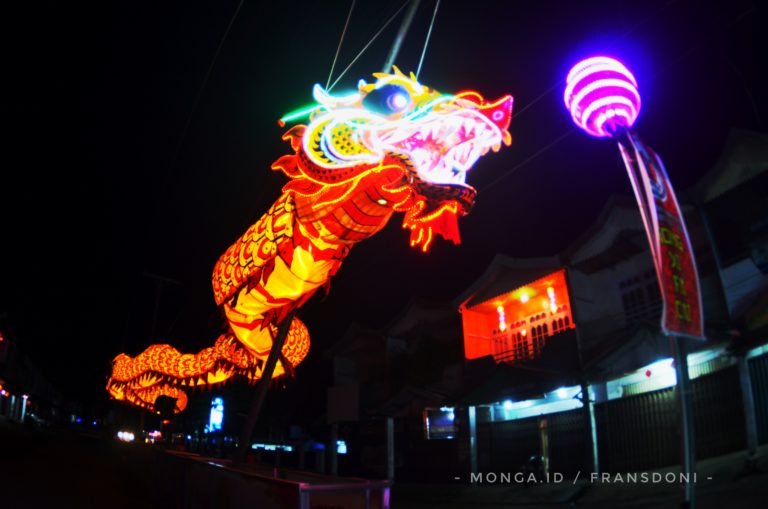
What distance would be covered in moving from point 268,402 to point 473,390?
13902 millimetres

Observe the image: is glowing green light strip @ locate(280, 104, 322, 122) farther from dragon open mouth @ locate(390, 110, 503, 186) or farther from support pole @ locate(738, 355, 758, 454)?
support pole @ locate(738, 355, 758, 454)

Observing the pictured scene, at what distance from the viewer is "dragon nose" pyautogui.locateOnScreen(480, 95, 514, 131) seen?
5.17m

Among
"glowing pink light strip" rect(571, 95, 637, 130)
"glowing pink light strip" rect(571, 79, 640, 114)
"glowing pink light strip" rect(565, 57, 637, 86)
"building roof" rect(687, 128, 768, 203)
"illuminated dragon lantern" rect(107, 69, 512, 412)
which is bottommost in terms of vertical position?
"illuminated dragon lantern" rect(107, 69, 512, 412)

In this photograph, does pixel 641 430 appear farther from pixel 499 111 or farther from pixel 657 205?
pixel 499 111

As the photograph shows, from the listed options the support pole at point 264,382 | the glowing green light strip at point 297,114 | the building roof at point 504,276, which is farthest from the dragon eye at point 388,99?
the building roof at point 504,276

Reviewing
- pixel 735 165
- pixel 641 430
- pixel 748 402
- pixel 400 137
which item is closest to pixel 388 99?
pixel 400 137

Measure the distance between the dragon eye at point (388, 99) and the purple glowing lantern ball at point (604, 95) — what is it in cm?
279

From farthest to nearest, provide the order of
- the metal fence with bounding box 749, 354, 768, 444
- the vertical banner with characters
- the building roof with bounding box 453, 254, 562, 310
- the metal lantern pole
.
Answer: the building roof with bounding box 453, 254, 562, 310 < the metal fence with bounding box 749, 354, 768, 444 < the vertical banner with characters < the metal lantern pole

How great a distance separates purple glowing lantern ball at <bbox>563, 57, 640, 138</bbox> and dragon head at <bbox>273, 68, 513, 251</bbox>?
195 centimetres

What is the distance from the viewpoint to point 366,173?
17.4 ft

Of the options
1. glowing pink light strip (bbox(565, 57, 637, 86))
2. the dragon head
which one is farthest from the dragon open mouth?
glowing pink light strip (bbox(565, 57, 637, 86))

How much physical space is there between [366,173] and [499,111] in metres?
1.50

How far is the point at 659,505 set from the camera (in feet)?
27.2

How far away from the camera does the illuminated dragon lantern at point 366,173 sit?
5.19 metres
